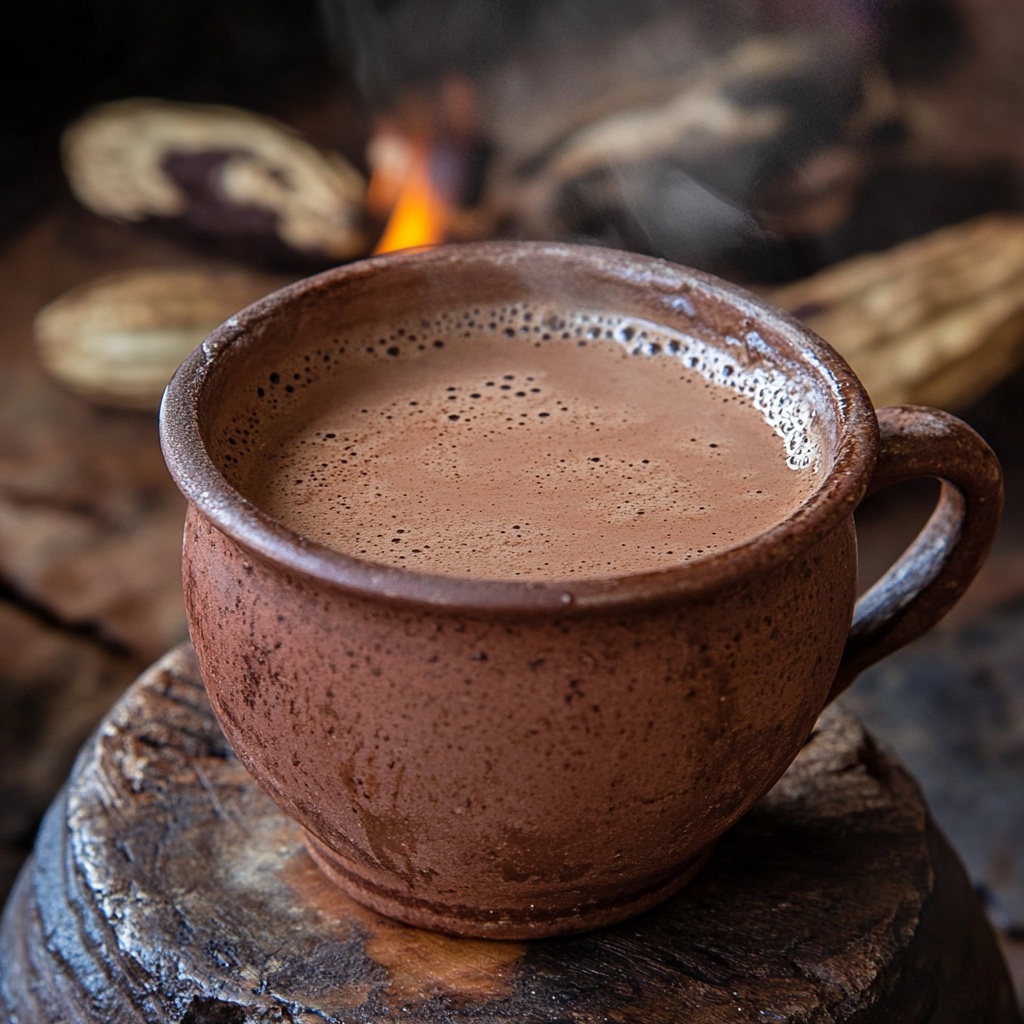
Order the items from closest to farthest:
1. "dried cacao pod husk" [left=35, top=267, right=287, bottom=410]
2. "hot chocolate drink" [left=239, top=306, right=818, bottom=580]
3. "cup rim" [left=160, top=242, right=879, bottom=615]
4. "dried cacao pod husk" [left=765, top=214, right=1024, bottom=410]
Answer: "cup rim" [left=160, top=242, right=879, bottom=615] → "hot chocolate drink" [left=239, top=306, right=818, bottom=580] → "dried cacao pod husk" [left=765, top=214, right=1024, bottom=410] → "dried cacao pod husk" [left=35, top=267, right=287, bottom=410]

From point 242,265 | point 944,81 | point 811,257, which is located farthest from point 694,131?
point 242,265

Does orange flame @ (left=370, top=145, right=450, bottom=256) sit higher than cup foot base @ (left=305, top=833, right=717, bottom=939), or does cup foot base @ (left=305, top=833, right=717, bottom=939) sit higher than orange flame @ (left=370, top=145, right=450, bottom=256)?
cup foot base @ (left=305, top=833, right=717, bottom=939)

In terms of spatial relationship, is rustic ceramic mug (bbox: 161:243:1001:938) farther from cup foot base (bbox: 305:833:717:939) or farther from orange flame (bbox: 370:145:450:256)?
orange flame (bbox: 370:145:450:256)

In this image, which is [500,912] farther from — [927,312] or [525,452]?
[927,312]

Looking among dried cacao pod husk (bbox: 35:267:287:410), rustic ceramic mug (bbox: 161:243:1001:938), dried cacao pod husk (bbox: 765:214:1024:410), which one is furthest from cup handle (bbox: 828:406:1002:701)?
dried cacao pod husk (bbox: 35:267:287:410)

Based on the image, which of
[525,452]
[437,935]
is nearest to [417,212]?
[525,452]

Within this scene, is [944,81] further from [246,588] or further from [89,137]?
[246,588]
